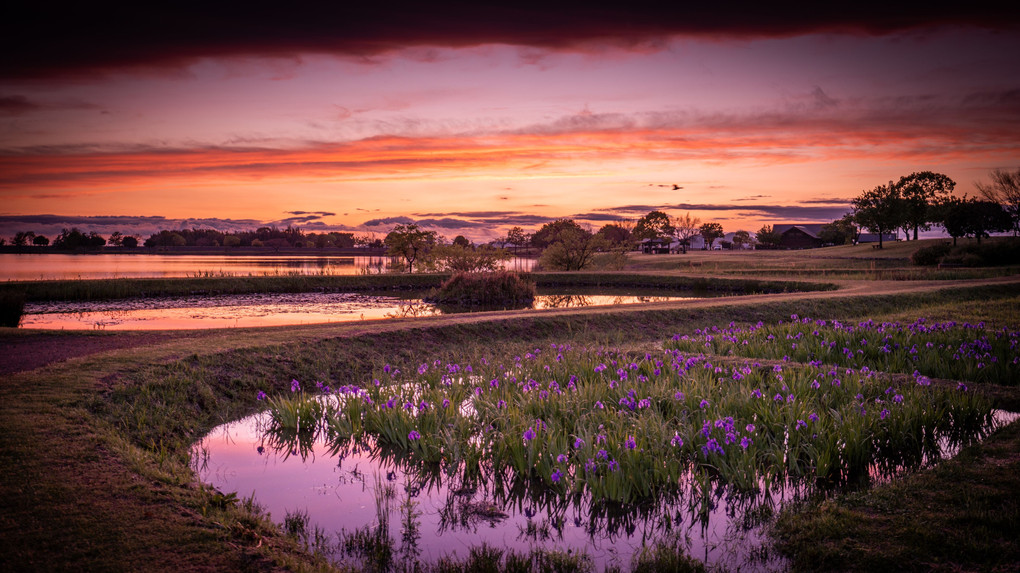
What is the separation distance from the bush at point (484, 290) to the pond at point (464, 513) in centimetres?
2333

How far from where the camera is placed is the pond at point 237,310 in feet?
64.0

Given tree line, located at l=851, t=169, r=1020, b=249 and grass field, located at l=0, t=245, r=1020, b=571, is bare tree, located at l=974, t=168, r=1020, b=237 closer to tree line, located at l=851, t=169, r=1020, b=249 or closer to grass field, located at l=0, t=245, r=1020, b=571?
tree line, located at l=851, t=169, r=1020, b=249

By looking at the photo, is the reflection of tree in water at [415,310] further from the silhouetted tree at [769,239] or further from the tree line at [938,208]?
the silhouetted tree at [769,239]

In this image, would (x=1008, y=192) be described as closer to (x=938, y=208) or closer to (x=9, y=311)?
(x=938, y=208)

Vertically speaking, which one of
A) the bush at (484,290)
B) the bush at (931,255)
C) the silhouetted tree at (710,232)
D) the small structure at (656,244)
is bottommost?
the bush at (484,290)

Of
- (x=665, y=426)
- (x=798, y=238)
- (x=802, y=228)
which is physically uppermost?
(x=802, y=228)

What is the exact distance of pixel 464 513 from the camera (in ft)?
18.5

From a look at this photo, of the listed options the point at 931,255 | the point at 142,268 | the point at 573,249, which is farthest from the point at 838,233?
the point at 142,268

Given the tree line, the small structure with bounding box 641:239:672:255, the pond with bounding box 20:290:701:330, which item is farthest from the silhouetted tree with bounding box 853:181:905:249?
the pond with bounding box 20:290:701:330

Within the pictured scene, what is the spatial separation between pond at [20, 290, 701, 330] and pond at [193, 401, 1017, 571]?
497 inches

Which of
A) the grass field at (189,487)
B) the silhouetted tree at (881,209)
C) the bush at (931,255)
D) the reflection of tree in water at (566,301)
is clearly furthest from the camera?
the silhouetted tree at (881,209)

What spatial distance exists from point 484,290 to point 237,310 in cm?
1209

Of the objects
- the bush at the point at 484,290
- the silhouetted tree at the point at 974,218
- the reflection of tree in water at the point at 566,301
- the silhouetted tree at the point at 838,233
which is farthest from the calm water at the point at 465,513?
the silhouetted tree at the point at 838,233

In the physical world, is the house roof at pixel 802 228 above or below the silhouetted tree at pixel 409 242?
above
